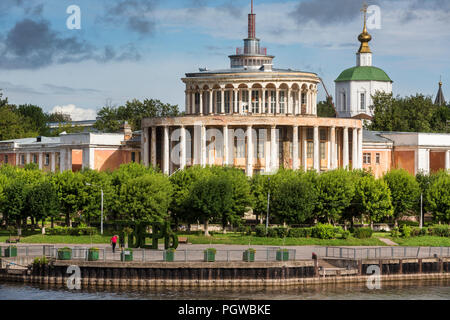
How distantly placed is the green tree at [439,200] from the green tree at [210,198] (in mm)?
22397

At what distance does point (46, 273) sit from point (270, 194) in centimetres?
3217

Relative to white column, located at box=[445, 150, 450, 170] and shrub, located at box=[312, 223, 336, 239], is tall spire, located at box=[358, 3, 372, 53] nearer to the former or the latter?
white column, located at box=[445, 150, 450, 170]

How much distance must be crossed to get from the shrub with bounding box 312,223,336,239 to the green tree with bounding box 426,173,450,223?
1666 centimetres

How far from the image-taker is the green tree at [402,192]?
112688 mm

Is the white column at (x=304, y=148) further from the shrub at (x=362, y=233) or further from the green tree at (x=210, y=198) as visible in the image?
the shrub at (x=362, y=233)

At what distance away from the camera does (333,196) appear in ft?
347

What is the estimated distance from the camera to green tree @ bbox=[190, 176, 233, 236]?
10169cm

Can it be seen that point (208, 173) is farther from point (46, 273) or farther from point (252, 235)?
point (46, 273)
